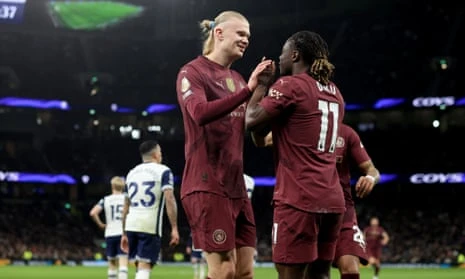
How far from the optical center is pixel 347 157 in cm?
841

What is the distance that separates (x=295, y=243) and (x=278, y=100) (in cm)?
101

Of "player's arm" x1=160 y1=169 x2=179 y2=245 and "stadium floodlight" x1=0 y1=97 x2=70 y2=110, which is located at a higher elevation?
"stadium floodlight" x1=0 y1=97 x2=70 y2=110

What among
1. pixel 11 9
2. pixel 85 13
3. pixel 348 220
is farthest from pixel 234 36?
pixel 85 13

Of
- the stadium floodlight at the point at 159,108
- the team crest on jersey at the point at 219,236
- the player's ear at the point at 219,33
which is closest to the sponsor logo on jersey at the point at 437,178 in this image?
the stadium floodlight at the point at 159,108

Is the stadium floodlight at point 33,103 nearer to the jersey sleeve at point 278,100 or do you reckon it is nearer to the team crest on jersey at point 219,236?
the team crest on jersey at point 219,236

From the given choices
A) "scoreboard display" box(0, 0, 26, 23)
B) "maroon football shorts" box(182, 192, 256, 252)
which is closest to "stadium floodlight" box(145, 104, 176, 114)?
"scoreboard display" box(0, 0, 26, 23)

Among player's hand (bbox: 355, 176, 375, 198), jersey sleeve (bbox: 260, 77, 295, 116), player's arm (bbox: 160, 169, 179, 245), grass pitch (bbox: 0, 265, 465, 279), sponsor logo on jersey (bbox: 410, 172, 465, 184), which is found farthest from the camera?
sponsor logo on jersey (bbox: 410, 172, 465, 184)

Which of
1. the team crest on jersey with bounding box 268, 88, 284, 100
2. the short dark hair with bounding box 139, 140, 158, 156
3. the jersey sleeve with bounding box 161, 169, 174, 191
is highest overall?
the team crest on jersey with bounding box 268, 88, 284, 100

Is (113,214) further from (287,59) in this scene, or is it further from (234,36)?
(287,59)

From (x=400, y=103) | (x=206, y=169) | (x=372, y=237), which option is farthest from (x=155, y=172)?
(x=400, y=103)

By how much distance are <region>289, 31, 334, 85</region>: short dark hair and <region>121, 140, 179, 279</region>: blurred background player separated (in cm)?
524

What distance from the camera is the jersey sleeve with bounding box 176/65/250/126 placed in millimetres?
5355

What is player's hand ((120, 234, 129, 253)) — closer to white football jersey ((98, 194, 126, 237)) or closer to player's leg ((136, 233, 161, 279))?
player's leg ((136, 233, 161, 279))

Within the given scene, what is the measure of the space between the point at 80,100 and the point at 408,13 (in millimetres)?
21527
